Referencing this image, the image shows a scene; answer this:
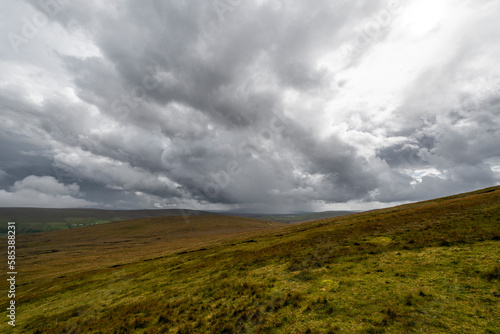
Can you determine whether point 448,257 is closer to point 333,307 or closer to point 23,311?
point 333,307

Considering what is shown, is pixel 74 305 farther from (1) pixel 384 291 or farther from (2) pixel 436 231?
(2) pixel 436 231

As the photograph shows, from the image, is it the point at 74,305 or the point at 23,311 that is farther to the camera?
the point at 23,311

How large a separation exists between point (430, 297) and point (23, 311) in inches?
1876

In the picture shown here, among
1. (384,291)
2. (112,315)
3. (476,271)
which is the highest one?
(476,271)

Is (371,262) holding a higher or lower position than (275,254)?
higher

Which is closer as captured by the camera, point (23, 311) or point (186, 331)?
point (186, 331)

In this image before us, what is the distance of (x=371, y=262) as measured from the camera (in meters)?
19.5

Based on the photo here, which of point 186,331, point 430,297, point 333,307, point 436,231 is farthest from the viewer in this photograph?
point 436,231

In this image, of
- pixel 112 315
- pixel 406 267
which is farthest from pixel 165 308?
pixel 406 267

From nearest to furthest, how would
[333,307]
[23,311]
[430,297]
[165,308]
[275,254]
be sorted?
[430,297] < [333,307] < [165,308] < [23,311] < [275,254]

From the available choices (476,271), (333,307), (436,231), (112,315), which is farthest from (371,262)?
(112,315)

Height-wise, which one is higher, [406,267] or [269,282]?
[406,267]

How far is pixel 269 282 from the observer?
19.8 metres

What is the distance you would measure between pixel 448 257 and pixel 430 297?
7.52 m
